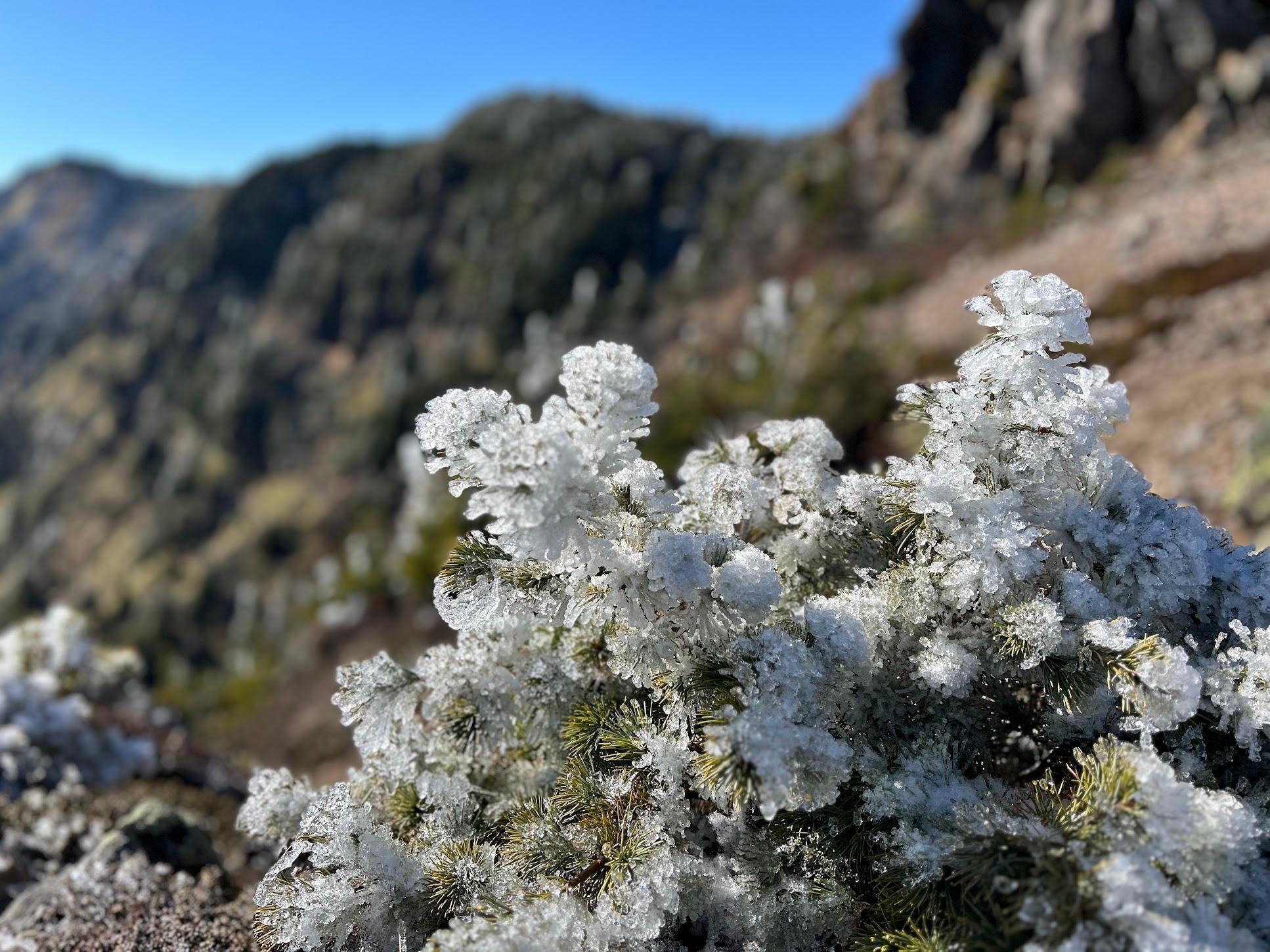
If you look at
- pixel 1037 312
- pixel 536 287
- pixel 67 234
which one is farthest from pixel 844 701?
pixel 67 234

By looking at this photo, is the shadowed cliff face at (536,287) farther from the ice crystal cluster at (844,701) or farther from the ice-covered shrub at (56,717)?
the ice-covered shrub at (56,717)

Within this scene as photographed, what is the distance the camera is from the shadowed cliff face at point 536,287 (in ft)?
66.6

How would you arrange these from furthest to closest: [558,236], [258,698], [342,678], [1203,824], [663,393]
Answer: [558,236] < [258,698] < [663,393] < [342,678] < [1203,824]

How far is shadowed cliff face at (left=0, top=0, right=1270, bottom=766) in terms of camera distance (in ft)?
66.6

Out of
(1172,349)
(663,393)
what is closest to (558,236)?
(663,393)

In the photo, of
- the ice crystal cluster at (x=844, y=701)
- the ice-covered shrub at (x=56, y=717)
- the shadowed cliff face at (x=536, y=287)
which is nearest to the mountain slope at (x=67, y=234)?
the shadowed cliff face at (x=536, y=287)

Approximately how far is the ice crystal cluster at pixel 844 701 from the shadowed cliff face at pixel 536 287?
6215 millimetres

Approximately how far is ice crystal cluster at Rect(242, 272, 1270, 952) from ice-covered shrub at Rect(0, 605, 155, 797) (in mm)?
4828

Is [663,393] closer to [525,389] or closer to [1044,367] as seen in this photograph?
[1044,367]

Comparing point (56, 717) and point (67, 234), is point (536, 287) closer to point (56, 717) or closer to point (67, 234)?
point (56, 717)

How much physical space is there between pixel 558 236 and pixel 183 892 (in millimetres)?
75642

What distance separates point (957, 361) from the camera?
225cm

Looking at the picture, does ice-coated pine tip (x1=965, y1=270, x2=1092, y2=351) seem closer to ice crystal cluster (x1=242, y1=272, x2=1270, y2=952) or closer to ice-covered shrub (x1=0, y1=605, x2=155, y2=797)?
ice crystal cluster (x1=242, y1=272, x2=1270, y2=952)

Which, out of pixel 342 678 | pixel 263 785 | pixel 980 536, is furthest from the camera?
pixel 263 785
